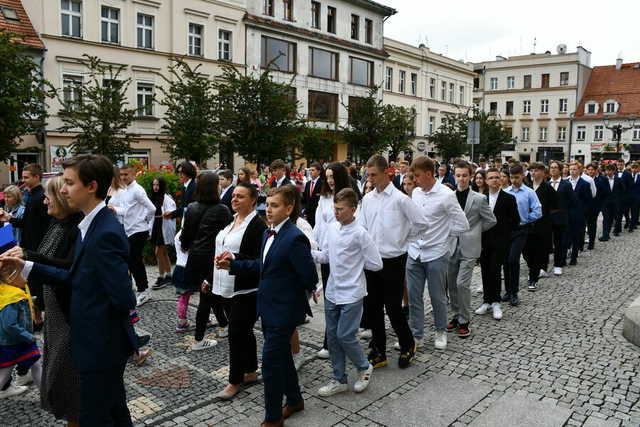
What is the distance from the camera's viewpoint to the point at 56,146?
24.4m

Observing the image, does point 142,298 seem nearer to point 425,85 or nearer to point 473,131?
point 473,131

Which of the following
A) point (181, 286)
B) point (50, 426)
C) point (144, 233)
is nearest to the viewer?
point (50, 426)

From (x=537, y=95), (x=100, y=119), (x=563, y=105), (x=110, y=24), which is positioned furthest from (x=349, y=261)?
(x=537, y=95)

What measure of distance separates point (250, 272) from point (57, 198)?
1536 millimetres

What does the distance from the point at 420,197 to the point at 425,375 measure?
1914mm

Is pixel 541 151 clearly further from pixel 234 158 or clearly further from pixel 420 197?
pixel 420 197

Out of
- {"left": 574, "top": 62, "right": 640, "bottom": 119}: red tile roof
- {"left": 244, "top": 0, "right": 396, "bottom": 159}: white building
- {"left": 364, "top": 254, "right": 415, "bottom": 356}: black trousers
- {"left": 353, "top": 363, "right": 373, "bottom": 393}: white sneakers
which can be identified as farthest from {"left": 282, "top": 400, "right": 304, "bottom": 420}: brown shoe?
{"left": 574, "top": 62, "right": 640, "bottom": 119}: red tile roof

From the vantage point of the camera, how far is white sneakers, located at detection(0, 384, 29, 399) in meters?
4.56

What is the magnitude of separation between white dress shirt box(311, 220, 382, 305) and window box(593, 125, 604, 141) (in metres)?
64.2

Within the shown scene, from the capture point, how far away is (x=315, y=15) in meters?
37.0

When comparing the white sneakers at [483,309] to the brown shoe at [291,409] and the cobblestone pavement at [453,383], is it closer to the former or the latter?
the cobblestone pavement at [453,383]

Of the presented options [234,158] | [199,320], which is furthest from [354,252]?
[234,158]

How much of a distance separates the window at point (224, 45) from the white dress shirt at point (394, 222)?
27759 millimetres

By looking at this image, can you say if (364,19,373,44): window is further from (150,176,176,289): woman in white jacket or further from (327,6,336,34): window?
(150,176,176,289): woman in white jacket
